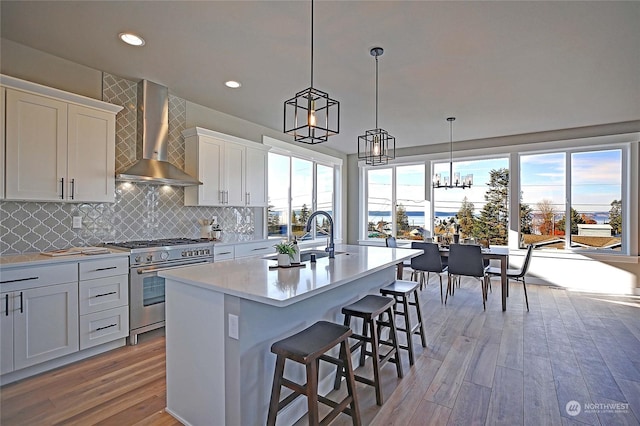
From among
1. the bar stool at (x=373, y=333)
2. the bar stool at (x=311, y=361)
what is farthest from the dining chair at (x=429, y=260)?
the bar stool at (x=311, y=361)

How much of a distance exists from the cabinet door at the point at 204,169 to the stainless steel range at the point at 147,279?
2.56 ft

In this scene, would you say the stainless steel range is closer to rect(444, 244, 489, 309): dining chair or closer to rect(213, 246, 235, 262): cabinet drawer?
rect(213, 246, 235, 262): cabinet drawer

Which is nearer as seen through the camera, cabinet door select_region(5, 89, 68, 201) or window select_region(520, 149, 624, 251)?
cabinet door select_region(5, 89, 68, 201)

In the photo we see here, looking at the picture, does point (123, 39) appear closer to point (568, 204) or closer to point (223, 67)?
point (223, 67)

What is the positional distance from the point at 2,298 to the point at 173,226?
1.82 m

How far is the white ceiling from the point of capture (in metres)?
2.30

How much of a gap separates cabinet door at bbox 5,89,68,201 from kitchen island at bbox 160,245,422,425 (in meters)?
1.73

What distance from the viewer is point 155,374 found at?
8.19 feet

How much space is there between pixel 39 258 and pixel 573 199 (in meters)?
Result: 7.19

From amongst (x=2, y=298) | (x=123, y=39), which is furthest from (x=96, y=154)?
(x=2, y=298)

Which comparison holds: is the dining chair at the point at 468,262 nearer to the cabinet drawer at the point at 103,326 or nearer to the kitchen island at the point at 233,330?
the kitchen island at the point at 233,330

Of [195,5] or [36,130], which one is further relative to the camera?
[36,130]

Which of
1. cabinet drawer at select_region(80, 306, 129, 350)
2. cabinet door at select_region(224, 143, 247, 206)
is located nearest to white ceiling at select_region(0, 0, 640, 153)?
cabinet door at select_region(224, 143, 247, 206)

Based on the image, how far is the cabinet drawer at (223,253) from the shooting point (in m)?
3.82
